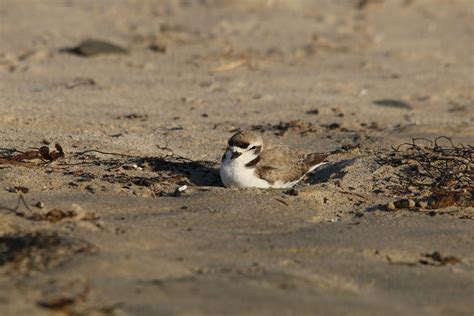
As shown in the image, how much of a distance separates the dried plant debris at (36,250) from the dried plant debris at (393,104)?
6.12 meters

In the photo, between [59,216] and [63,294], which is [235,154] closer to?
[59,216]

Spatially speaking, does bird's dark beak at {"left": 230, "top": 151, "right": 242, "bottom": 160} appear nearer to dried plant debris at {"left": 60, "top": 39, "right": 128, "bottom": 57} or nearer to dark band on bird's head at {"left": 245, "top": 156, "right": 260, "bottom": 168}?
dark band on bird's head at {"left": 245, "top": 156, "right": 260, "bottom": 168}

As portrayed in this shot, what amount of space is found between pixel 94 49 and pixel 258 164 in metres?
5.62

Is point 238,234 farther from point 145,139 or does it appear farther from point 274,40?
point 274,40

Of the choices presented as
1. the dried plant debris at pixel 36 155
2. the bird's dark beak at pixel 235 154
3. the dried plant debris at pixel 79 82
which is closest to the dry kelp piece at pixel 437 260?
the bird's dark beak at pixel 235 154

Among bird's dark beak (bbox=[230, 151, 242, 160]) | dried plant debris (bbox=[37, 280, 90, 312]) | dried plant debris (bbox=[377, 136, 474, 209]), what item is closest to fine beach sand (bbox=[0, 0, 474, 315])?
dried plant debris (bbox=[37, 280, 90, 312])

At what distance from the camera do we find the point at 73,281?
4.82 m

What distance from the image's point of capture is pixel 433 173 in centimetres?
760

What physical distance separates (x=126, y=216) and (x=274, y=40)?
8234 mm

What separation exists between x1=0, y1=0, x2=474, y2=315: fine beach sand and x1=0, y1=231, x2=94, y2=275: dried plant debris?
2 cm

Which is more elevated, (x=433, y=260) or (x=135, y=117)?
(x=433, y=260)

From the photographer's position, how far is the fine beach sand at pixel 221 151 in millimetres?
4949

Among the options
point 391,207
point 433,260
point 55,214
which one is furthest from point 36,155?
point 433,260

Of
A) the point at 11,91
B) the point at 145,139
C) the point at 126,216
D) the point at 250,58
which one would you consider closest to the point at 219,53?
the point at 250,58
